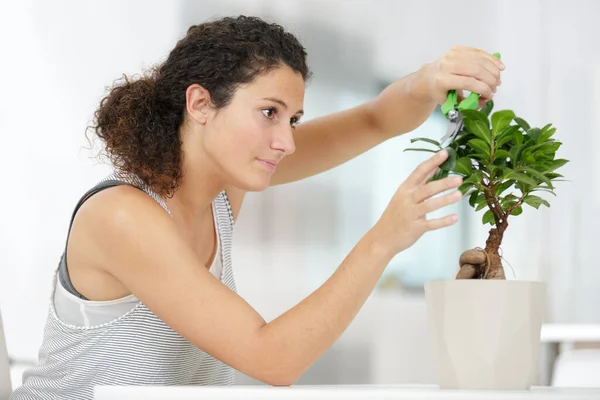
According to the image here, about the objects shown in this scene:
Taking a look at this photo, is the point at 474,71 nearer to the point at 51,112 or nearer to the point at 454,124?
the point at 454,124

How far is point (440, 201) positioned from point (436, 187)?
2 cm

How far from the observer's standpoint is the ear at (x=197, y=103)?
→ 1.20 m

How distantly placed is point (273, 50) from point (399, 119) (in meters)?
0.31

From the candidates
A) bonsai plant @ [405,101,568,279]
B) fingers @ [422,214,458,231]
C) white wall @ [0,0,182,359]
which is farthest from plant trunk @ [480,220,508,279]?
white wall @ [0,0,182,359]

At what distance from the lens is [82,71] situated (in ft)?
5.74

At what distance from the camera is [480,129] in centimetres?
90

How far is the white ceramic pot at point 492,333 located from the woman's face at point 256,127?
0.42 m

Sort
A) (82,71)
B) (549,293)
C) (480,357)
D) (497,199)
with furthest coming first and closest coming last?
(82,71) < (549,293) < (497,199) < (480,357)

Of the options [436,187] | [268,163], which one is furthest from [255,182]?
[436,187]

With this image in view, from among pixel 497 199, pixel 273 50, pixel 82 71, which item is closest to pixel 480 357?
pixel 497 199

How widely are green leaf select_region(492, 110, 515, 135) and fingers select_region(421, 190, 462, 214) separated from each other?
13 centimetres

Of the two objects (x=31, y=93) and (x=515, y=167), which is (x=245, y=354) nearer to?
(x=515, y=167)

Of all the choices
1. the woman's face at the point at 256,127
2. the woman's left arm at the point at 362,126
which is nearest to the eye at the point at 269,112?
the woman's face at the point at 256,127

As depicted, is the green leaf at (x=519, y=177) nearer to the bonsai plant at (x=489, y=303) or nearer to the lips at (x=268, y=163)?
the bonsai plant at (x=489, y=303)
